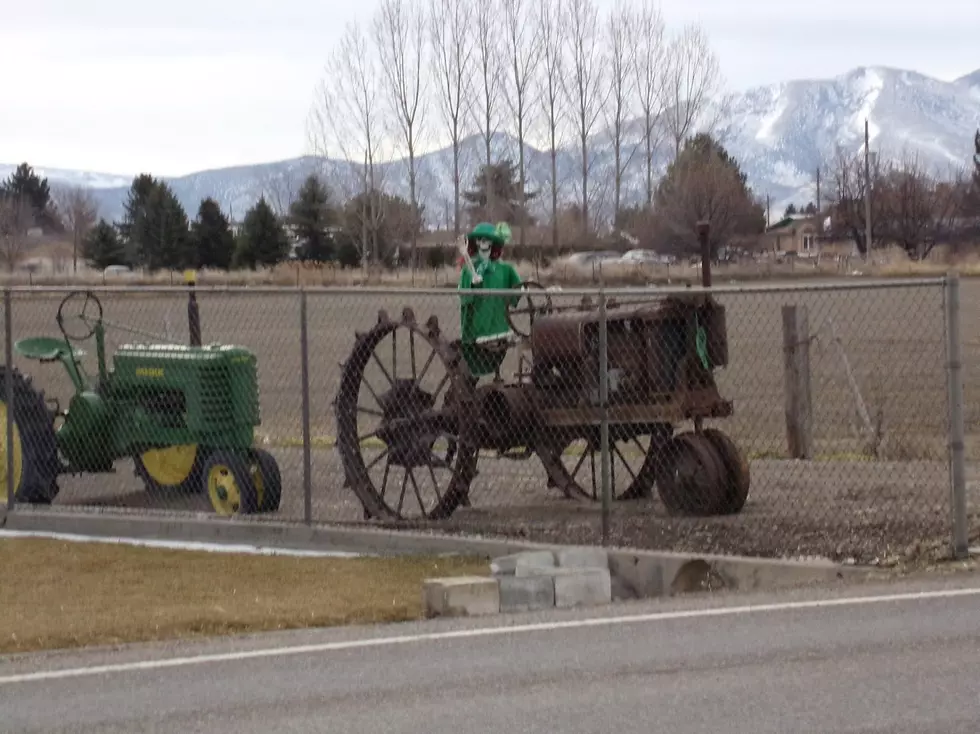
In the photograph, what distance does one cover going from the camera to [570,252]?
76.6 meters

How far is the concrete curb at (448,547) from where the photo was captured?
9867 millimetres

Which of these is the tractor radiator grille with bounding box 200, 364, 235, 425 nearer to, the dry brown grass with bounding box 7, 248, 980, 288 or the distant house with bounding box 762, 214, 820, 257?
the dry brown grass with bounding box 7, 248, 980, 288

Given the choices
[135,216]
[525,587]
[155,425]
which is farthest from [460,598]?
[135,216]

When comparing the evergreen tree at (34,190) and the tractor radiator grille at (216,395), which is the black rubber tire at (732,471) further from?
the evergreen tree at (34,190)

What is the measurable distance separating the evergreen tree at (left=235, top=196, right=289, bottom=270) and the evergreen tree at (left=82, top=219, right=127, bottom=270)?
728 cm

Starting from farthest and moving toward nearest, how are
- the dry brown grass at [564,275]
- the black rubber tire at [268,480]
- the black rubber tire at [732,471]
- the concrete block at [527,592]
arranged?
the dry brown grass at [564,275] → the black rubber tire at [268,480] → the black rubber tire at [732,471] → the concrete block at [527,592]

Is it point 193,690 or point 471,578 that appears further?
point 471,578

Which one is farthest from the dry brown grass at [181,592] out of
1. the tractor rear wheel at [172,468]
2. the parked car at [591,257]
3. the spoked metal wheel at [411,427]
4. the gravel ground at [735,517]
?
the parked car at [591,257]

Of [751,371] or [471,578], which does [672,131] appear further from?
[471,578]

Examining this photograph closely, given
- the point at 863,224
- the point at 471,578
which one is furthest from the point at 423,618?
the point at 863,224

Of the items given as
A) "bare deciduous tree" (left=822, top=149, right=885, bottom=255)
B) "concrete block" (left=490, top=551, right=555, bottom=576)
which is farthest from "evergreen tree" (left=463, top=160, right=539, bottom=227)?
"concrete block" (left=490, top=551, right=555, bottom=576)

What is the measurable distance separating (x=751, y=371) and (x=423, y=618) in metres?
19.1

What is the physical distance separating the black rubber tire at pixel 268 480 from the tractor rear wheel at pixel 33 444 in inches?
66.1

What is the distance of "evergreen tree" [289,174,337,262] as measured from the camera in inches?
3209
